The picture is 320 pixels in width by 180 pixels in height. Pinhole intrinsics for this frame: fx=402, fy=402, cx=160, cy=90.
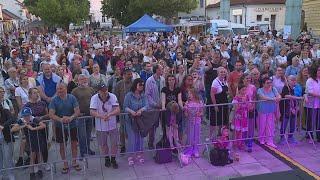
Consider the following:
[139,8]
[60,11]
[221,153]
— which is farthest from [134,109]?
[60,11]

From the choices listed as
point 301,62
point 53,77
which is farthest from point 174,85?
point 301,62

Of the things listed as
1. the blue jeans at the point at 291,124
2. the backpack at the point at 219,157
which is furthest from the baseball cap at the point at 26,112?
the blue jeans at the point at 291,124

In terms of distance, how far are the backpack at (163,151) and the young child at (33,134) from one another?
2.15 m

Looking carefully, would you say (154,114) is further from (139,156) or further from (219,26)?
(219,26)

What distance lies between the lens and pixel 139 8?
4362 cm

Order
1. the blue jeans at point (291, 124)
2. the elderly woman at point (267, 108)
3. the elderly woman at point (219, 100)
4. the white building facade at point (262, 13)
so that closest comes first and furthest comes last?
the elderly woman at point (267, 108), the elderly woman at point (219, 100), the blue jeans at point (291, 124), the white building facade at point (262, 13)

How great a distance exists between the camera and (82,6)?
156 ft

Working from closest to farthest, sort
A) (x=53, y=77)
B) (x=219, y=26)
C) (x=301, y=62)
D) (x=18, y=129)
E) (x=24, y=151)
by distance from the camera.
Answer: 1. (x=18, y=129)
2. (x=24, y=151)
3. (x=53, y=77)
4. (x=301, y=62)
5. (x=219, y=26)

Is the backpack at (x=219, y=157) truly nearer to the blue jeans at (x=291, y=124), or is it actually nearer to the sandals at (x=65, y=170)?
the blue jeans at (x=291, y=124)

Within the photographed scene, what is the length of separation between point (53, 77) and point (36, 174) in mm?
2758

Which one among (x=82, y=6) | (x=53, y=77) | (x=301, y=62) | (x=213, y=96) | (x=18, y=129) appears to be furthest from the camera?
(x=82, y=6)

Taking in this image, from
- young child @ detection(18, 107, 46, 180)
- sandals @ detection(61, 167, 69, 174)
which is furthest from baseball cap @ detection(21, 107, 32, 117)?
sandals @ detection(61, 167, 69, 174)

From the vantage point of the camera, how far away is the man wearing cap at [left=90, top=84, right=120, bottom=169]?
738 centimetres

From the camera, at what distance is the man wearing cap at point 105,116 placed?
Answer: 738 centimetres
